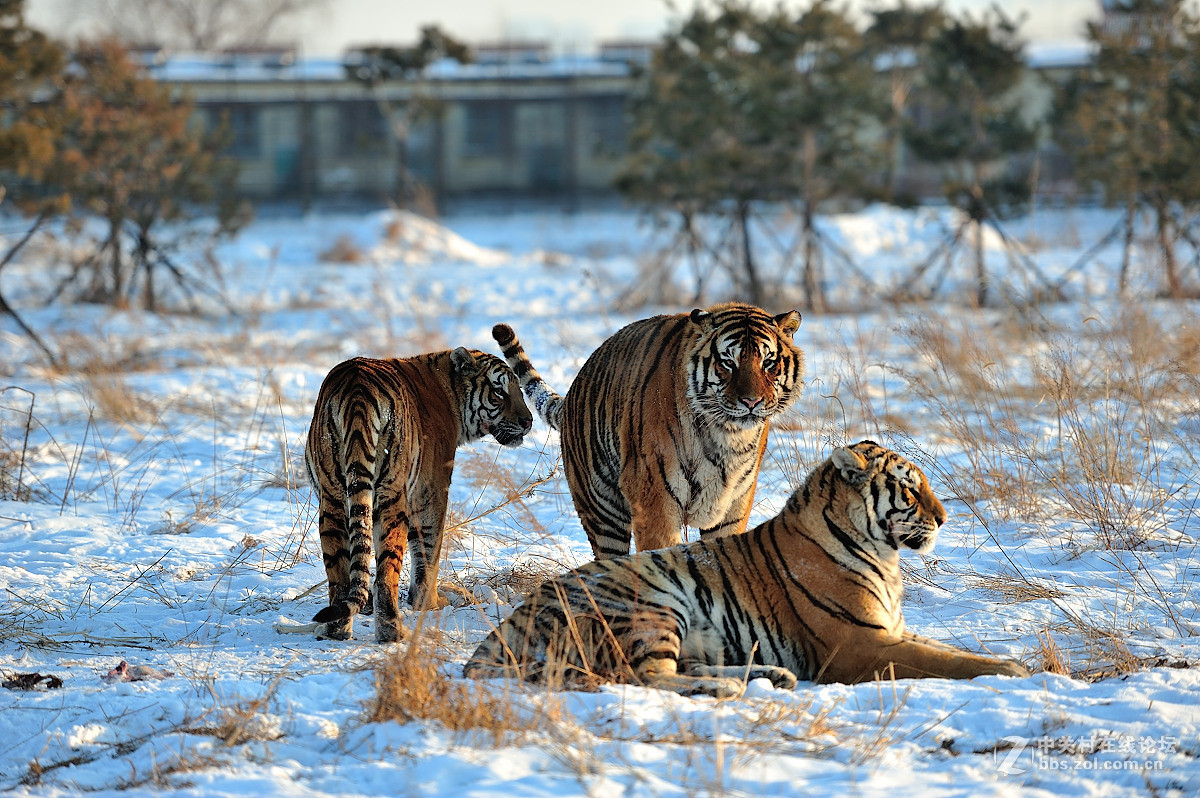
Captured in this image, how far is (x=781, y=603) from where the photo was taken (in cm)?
358

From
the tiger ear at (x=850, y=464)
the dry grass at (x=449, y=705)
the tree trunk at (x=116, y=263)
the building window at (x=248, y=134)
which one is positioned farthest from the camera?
the building window at (x=248, y=134)

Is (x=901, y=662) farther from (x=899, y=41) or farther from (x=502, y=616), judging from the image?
(x=899, y=41)

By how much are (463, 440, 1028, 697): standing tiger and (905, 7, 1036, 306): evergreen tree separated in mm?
11226

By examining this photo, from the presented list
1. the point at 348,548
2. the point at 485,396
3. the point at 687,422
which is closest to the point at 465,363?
the point at 485,396

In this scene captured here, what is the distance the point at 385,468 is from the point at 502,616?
748 millimetres

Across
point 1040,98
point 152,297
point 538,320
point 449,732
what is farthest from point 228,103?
point 449,732

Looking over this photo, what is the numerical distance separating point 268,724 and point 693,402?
6.05 ft

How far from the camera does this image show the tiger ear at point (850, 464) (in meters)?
3.53

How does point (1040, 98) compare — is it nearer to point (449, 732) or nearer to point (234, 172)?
point (234, 172)

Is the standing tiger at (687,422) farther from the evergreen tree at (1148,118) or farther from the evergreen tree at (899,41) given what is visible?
the evergreen tree at (899,41)

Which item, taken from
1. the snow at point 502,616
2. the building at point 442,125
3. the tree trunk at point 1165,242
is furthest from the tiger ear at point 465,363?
the building at point 442,125

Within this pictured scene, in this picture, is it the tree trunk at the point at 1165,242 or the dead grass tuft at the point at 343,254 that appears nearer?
the tree trunk at the point at 1165,242

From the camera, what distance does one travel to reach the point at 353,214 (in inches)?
1076

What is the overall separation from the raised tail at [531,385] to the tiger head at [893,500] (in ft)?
5.01
